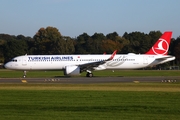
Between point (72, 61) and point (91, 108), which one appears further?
point (72, 61)

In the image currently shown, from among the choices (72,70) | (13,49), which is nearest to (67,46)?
(13,49)

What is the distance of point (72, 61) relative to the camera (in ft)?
160

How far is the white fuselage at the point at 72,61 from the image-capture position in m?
48.1

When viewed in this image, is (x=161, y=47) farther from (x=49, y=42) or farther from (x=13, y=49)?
(x=13, y=49)

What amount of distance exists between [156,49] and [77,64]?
1075 cm

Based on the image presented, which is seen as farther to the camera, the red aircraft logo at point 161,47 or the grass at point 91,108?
the red aircraft logo at point 161,47

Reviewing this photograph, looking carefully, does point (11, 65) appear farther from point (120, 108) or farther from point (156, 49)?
point (120, 108)

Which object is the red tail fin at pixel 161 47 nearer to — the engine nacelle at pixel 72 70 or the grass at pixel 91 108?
the engine nacelle at pixel 72 70

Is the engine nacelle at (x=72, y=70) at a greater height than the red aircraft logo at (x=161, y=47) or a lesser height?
lesser

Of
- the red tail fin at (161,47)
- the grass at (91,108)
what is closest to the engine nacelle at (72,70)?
the red tail fin at (161,47)

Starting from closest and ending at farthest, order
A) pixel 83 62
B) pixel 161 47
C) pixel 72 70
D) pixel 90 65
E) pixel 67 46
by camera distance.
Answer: pixel 72 70, pixel 90 65, pixel 83 62, pixel 161 47, pixel 67 46

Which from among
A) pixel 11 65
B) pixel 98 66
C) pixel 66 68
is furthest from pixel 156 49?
pixel 11 65

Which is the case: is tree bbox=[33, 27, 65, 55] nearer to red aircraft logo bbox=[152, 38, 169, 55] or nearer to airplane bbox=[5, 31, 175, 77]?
red aircraft logo bbox=[152, 38, 169, 55]

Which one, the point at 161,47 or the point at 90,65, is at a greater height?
the point at 161,47
